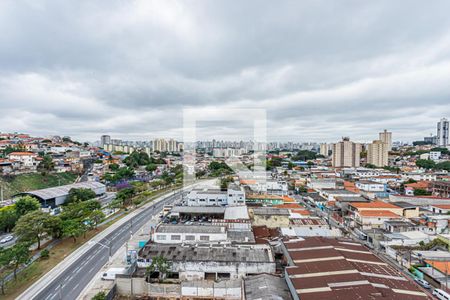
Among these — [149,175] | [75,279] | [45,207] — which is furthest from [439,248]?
[149,175]

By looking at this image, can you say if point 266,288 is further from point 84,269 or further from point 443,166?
point 443,166

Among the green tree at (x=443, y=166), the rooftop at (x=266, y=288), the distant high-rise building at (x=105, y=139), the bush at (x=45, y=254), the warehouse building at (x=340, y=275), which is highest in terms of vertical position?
the distant high-rise building at (x=105, y=139)

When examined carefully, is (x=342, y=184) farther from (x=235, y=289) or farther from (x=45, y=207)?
(x=45, y=207)

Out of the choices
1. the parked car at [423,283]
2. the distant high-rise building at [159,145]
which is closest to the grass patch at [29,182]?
the parked car at [423,283]

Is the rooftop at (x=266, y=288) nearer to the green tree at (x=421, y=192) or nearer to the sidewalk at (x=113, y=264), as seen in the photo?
the sidewalk at (x=113, y=264)

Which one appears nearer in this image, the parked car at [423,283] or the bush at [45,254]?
the parked car at [423,283]

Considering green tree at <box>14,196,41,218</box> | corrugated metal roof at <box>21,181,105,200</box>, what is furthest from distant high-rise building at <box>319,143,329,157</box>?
green tree at <box>14,196,41,218</box>

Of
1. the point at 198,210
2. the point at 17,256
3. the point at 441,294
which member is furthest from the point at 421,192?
the point at 17,256
